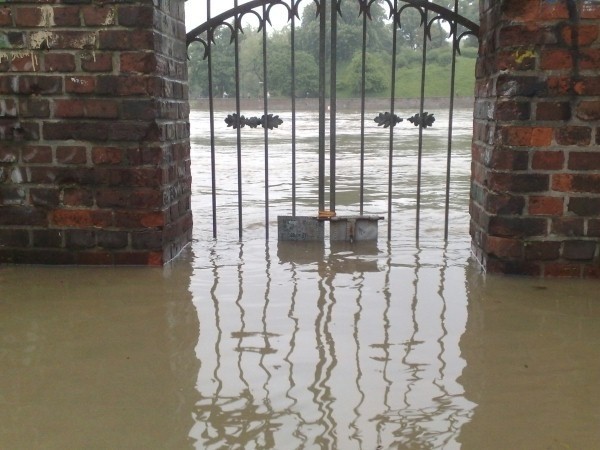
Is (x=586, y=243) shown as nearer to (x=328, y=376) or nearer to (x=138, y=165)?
(x=328, y=376)

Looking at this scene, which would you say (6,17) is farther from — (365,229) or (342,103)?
(342,103)

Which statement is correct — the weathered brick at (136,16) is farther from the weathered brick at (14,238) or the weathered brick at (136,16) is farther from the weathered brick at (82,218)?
the weathered brick at (14,238)

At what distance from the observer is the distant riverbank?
39.2 meters

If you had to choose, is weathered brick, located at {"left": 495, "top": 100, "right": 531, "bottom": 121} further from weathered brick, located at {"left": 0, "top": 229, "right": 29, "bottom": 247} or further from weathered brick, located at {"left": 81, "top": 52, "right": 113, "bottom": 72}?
weathered brick, located at {"left": 0, "top": 229, "right": 29, "bottom": 247}

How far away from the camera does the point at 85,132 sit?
3.18m

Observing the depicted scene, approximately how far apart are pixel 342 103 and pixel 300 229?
121ft

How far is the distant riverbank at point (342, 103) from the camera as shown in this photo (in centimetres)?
3922

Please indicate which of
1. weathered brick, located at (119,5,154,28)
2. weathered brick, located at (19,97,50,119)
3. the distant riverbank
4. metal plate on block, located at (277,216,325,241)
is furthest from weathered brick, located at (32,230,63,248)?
the distant riverbank

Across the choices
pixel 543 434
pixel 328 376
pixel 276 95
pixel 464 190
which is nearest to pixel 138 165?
pixel 328 376

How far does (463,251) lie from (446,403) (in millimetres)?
1871

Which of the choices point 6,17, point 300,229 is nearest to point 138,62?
point 6,17

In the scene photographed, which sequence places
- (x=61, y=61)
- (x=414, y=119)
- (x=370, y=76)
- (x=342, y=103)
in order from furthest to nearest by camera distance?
(x=342, y=103), (x=370, y=76), (x=414, y=119), (x=61, y=61)

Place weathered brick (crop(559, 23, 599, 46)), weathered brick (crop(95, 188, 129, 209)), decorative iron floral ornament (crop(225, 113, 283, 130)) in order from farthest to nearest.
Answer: decorative iron floral ornament (crop(225, 113, 283, 130))
weathered brick (crop(95, 188, 129, 209))
weathered brick (crop(559, 23, 599, 46))

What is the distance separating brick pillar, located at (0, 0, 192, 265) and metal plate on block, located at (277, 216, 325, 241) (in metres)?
0.74
